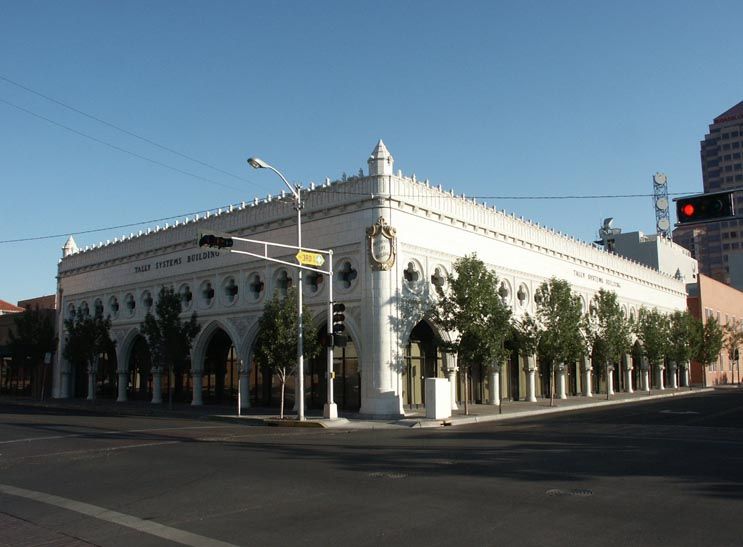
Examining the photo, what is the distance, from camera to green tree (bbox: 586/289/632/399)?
4534 centimetres

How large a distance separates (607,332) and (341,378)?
70.2 ft

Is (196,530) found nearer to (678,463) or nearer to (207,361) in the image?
(678,463)

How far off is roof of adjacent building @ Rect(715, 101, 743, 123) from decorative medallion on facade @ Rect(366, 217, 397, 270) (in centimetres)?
18038

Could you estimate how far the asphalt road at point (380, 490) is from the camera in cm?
840

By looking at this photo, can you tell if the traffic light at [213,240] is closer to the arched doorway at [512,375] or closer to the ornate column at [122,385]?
the arched doorway at [512,375]

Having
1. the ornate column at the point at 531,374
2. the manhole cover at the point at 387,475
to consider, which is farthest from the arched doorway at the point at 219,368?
A: the manhole cover at the point at 387,475

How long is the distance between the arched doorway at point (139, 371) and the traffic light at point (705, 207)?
37369 millimetres

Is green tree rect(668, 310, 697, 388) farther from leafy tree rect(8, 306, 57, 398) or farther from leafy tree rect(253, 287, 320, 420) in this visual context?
leafy tree rect(8, 306, 57, 398)

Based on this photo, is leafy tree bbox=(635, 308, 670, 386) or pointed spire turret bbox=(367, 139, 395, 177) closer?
pointed spire turret bbox=(367, 139, 395, 177)

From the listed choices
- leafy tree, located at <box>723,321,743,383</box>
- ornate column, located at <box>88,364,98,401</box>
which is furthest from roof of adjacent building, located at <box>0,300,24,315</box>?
leafy tree, located at <box>723,321,743,383</box>

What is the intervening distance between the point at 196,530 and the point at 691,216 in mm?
13295

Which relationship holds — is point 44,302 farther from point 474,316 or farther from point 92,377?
point 474,316

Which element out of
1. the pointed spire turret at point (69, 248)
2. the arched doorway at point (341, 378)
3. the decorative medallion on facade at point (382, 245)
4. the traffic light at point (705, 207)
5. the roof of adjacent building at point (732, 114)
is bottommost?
the arched doorway at point (341, 378)

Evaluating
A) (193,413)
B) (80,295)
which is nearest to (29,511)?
(193,413)
